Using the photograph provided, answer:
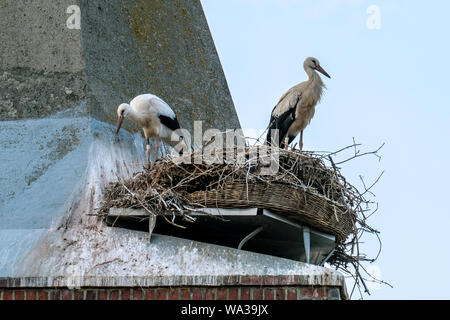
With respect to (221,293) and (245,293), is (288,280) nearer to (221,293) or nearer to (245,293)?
(245,293)

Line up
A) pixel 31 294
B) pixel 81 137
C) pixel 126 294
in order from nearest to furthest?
1. pixel 126 294
2. pixel 31 294
3. pixel 81 137

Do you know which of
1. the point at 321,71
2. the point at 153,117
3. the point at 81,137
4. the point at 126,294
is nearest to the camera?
the point at 126,294

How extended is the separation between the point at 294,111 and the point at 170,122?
1683mm

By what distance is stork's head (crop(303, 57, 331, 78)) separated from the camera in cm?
1137

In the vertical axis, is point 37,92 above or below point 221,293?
above

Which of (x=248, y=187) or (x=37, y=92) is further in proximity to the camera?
(x=37, y=92)

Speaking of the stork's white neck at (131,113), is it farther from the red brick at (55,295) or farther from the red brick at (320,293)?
the red brick at (320,293)

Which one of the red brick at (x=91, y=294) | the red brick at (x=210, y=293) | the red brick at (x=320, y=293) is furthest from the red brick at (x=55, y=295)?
the red brick at (x=320, y=293)

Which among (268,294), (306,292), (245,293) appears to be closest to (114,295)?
(245,293)

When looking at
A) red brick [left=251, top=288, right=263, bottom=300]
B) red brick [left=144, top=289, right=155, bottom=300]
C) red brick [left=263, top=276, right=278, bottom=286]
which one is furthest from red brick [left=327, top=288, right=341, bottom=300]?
red brick [left=144, top=289, right=155, bottom=300]

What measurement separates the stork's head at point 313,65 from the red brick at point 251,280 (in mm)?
4312

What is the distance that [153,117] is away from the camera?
962 centimetres

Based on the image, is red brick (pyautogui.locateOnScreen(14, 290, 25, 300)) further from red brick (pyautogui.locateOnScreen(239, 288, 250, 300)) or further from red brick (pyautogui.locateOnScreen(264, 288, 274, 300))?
red brick (pyautogui.locateOnScreen(264, 288, 274, 300))

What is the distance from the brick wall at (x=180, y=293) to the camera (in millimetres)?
7547
